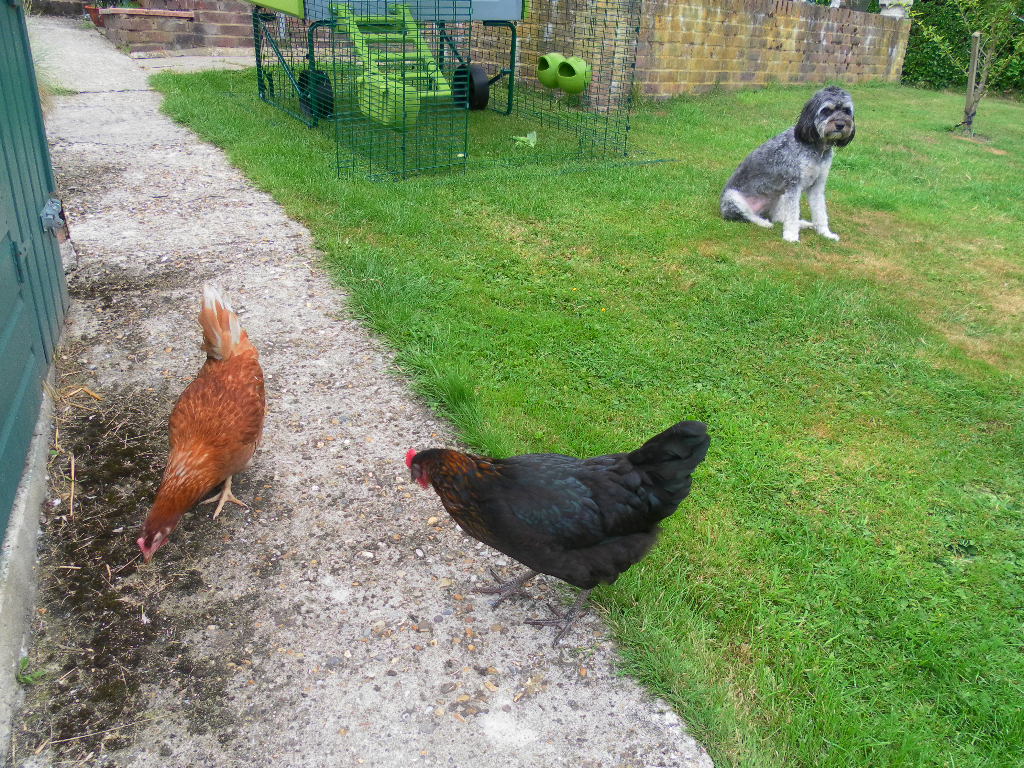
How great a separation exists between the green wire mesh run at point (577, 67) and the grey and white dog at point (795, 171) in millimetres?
2749

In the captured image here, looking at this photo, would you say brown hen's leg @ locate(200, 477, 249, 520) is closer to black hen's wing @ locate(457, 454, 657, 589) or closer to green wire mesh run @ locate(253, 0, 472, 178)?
black hen's wing @ locate(457, 454, 657, 589)

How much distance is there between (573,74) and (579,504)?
28.0 ft

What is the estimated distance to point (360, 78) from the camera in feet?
27.5

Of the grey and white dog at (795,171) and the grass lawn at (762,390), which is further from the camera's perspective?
the grey and white dog at (795,171)

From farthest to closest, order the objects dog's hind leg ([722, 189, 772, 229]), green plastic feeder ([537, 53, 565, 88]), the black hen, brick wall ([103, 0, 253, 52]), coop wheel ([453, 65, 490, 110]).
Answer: brick wall ([103, 0, 253, 52]) → coop wheel ([453, 65, 490, 110]) → green plastic feeder ([537, 53, 565, 88]) → dog's hind leg ([722, 189, 772, 229]) → the black hen

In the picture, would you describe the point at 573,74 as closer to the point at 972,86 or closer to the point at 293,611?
the point at 972,86

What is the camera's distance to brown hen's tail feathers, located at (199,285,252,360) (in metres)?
3.18

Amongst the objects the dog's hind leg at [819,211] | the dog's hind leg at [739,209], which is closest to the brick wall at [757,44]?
the dog's hind leg at [739,209]

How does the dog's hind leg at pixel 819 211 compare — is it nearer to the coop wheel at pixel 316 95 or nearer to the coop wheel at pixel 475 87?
the coop wheel at pixel 475 87

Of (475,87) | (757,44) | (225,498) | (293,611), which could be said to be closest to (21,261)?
(225,498)

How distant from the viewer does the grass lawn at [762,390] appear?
260 cm

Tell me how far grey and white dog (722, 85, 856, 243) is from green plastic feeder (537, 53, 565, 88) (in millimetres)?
3759

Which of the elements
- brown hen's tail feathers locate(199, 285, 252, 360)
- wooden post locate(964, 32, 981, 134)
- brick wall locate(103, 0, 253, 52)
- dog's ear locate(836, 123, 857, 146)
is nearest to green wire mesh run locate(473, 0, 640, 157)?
dog's ear locate(836, 123, 857, 146)

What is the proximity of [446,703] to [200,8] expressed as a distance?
47.6ft
